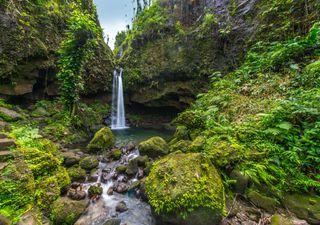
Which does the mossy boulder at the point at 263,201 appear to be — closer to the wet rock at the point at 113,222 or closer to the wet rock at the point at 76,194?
the wet rock at the point at 113,222

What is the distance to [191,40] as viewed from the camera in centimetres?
1141

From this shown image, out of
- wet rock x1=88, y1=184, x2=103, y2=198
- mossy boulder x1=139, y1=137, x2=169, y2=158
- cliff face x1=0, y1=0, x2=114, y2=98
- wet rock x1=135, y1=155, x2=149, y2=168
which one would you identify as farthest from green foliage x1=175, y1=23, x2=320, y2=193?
cliff face x1=0, y1=0, x2=114, y2=98

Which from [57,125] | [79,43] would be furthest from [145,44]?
[57,125]

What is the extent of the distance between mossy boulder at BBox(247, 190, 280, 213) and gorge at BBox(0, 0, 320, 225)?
2cm

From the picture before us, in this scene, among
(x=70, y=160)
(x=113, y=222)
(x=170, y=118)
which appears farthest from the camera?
(x=170, y=118)

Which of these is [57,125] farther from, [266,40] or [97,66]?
[266,40]

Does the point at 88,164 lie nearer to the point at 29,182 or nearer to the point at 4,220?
the point at 29,182

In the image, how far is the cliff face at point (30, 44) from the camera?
23.7 ft

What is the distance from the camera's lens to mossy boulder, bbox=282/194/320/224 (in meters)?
2.30

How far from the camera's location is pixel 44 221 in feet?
8.18

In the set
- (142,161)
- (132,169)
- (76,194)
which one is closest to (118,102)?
(142,161)

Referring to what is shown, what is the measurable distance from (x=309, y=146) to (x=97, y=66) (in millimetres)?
12473

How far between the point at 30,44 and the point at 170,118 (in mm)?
9832

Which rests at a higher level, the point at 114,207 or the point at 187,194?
the point at 187,194
